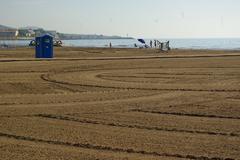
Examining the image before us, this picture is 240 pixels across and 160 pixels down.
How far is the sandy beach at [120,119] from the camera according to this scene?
8797 mm

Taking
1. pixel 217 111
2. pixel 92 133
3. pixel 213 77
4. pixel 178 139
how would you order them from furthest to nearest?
pixel 213 77
pixel 217 111
pixel 92 133
pixel 178 139

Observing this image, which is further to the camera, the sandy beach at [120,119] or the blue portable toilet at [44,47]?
the blue portable toilet at [44,47]

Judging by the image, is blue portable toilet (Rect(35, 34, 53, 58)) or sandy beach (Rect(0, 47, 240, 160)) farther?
blue portable toilet (Rect(35, 34, 53, 58))

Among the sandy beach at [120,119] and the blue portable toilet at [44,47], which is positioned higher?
the blue portable toilet at [44,47]

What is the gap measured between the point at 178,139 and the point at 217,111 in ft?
11.8

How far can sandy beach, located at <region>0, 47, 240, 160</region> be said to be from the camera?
8.80 meters

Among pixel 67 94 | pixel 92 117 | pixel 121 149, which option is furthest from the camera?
pixel 67 94

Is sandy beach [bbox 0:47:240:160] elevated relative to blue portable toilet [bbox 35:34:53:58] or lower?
lower

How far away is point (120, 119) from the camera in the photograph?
39.0 ft

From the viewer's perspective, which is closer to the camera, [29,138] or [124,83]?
[29,138]

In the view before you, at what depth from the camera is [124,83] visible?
20281 millimetres

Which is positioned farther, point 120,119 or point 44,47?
Result: point 44,47

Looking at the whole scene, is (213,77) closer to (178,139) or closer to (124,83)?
(124,83)

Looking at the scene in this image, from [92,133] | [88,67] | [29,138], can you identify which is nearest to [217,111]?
[92,133]
